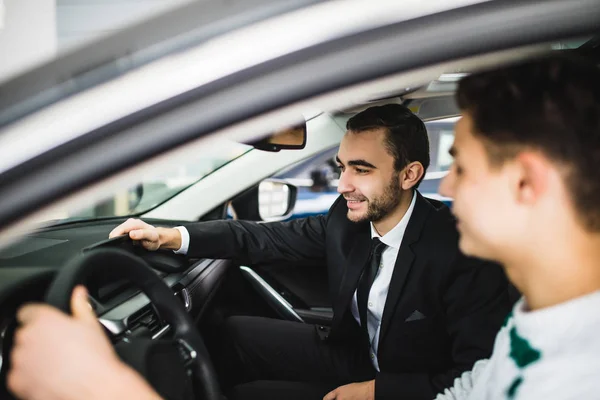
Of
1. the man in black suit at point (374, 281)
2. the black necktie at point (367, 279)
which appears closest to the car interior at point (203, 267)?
the man in black suit at point (374, 281)

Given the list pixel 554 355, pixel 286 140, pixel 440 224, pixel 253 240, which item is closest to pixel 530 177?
pixel 554 355

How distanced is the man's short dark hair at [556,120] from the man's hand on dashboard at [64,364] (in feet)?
2.42

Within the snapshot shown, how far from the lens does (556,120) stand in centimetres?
85

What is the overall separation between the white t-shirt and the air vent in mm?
966

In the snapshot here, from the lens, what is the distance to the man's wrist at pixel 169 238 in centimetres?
190

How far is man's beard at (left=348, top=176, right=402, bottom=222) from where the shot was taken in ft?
6.56

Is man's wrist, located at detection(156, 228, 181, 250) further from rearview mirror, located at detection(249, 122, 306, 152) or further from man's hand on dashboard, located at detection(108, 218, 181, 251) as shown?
rearview mirror, located at detection(249, 122, 306, 152)

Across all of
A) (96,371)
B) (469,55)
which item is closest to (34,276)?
(96,371)

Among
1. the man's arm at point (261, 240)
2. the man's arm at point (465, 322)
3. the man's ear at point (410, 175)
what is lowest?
the man's arm at point (465, 322)

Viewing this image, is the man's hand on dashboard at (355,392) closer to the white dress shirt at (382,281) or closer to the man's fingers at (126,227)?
the white dress shirt at (382,281)

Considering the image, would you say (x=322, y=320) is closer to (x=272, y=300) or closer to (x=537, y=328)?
(x=272, y=300)

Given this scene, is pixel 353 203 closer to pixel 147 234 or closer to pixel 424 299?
pixel 424 299

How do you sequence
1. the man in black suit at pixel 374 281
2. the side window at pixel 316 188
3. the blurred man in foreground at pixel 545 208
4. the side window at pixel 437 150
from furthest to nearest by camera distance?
the side window at pixel 316 188
the side window at pixel 437 150
the man in black suit at pixel 374 281
the blurred man in foreground at pixel 545 208

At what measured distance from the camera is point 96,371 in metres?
0.75
